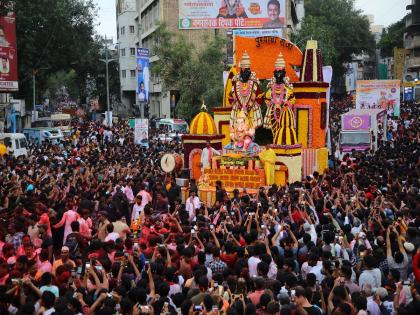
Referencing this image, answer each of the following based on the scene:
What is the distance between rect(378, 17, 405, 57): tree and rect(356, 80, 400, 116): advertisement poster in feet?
152

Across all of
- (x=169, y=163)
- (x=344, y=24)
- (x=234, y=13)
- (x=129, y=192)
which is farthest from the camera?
(x=344, y=24)

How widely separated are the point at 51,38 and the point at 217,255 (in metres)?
37.8

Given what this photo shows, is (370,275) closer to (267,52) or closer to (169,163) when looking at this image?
(169,163)

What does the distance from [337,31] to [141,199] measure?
61.6m

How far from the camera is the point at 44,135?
3597cm

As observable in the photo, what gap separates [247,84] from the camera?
67.3 ft

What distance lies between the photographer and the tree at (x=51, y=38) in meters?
40.8

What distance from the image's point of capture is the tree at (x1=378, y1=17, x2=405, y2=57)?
263 feet

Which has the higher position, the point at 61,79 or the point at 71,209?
the point at 61,79

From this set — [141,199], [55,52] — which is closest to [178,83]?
[55,52]

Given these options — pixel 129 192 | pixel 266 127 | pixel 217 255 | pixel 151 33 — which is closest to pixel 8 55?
pixel 266 127

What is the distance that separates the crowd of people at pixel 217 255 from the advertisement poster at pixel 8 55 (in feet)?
62.2

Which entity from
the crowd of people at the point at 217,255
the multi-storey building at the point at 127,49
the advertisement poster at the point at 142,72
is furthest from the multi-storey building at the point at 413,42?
the crowd of people at the point at 217,255

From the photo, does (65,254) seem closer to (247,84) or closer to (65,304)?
(65,304)
